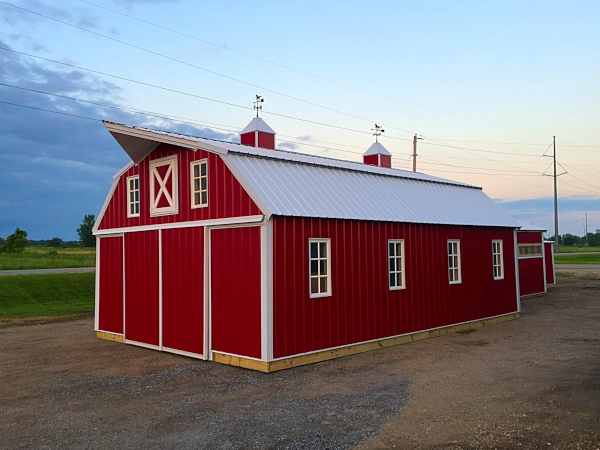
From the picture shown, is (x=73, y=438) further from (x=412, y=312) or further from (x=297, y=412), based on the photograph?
(x=412, y=312)

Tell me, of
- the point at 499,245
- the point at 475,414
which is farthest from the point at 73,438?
the point at 499,245

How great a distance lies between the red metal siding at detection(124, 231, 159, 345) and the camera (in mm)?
13453

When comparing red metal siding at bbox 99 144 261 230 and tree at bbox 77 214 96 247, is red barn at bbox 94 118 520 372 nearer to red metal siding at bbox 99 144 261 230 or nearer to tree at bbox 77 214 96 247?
red metal siding at bbox 99 144 261 230

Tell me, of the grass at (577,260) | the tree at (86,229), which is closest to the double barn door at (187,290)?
the grass at (577,260)

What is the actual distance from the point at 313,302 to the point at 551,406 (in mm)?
5029

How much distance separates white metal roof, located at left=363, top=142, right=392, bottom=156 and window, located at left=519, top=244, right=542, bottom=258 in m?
7.69

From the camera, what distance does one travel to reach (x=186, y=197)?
502 inches

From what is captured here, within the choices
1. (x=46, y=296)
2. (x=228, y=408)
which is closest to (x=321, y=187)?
(x=228, y=408)

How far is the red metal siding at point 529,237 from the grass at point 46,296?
18322mm

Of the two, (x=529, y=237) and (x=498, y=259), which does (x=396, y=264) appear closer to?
(x=498, y=259)

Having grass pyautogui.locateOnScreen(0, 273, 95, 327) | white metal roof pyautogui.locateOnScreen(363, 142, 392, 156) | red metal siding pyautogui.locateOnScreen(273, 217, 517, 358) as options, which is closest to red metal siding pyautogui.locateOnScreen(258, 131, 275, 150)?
white metal roof pyautogui.locateOnScreen(363, 142, 392, 156)

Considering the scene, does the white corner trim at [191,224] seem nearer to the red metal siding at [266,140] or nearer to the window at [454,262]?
the red metal siding at [266,140]

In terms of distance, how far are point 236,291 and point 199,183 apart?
284 centimetres

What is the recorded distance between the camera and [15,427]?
746 centimetres
